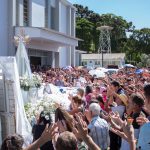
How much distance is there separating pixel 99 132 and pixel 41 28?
2488 centimetres

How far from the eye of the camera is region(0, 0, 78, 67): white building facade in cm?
3177

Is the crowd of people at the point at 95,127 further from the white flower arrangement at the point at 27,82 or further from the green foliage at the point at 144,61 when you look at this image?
the green foliage at the point at 144,61

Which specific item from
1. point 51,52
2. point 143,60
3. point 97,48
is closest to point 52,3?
point 51,52

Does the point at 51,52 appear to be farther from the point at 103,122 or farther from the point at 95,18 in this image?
the point at 95,18

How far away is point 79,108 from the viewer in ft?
29.7

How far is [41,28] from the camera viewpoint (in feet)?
103

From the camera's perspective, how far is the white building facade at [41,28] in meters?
31.8

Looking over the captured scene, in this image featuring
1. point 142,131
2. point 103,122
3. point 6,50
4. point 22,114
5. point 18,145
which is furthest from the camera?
point 6,50

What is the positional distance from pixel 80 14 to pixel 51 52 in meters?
69.9

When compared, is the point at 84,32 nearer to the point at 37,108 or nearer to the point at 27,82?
the point at 27,82

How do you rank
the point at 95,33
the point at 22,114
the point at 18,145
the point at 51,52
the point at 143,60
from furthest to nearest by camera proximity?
the point at 95,33
the point at 143,60
the point at 51,52
the point at 22,114
the point at 18,145

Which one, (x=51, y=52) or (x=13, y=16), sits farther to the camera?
(x=51, y=52)

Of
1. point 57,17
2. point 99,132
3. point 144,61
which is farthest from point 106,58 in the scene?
point 99,132

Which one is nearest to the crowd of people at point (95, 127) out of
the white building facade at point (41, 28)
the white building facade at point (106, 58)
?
the white building facade at point (41, 28)
